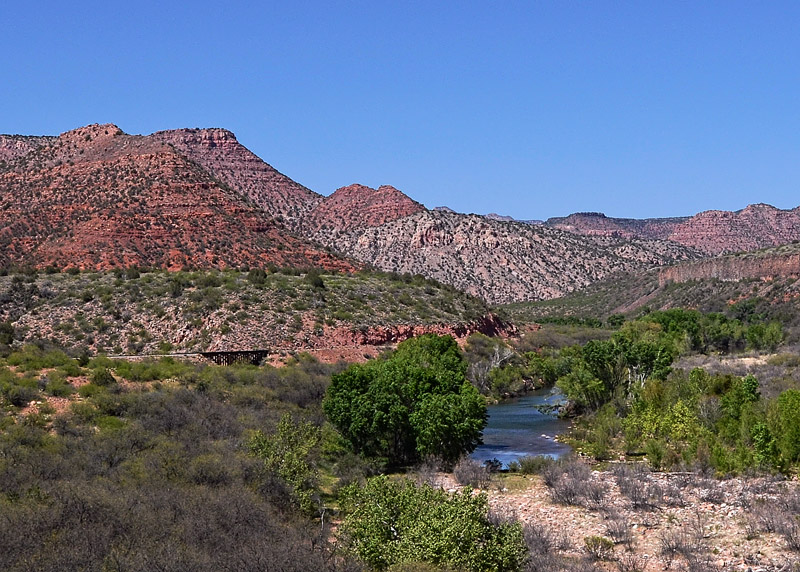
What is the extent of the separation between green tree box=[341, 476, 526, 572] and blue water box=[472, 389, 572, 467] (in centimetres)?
1661

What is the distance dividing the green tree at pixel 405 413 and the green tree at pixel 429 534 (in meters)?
13.8

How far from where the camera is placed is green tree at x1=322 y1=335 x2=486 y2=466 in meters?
34.0

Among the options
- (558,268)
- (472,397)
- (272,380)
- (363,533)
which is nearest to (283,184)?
(558,268)

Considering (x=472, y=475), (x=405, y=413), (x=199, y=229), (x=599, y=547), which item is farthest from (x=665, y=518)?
(x=199, y=229)

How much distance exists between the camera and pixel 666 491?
28.3m

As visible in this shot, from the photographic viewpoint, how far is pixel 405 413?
115 feet

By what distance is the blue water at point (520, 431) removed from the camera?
39.0m

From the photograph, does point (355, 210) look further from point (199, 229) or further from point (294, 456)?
point (294, 456)

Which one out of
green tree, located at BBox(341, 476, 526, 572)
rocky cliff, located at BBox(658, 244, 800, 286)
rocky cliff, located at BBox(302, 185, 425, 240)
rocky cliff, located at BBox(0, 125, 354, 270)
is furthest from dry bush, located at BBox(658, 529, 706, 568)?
rocky cliff, located at BBox(302, 185, 425, 240)

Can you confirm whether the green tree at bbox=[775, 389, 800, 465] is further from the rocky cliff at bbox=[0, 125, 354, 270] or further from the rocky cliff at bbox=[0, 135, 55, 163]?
the rocky cliff at bbox=[0, 135, 55, 163]

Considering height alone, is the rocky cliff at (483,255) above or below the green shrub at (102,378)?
above

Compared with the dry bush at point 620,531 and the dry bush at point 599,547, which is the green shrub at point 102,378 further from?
the dry bush at point 599,547

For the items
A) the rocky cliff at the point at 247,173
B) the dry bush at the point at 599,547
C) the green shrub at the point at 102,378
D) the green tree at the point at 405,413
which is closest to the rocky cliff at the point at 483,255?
the rocky cliff at the point at 247,173

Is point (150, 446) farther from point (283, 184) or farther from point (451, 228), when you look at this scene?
point (283, 184)
